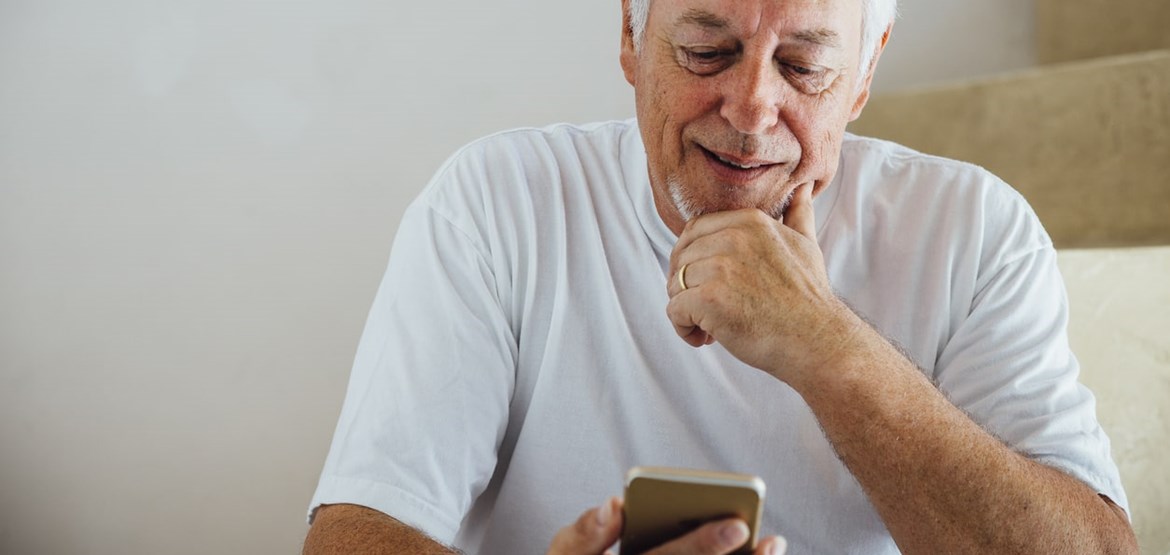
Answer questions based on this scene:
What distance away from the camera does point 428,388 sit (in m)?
1.16

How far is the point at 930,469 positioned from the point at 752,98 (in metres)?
0.44

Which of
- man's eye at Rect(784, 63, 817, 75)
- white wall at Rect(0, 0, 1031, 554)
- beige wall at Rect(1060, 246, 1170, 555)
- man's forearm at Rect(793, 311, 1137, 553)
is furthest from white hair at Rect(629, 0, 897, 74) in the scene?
white wall at Rect(0, 0, 1031, 554)

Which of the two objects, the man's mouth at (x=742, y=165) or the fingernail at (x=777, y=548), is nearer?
the fingernail at (x=777, y=548)

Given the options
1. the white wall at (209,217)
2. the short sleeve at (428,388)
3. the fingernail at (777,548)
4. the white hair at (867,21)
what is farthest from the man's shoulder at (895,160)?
the white wall at (209,217)

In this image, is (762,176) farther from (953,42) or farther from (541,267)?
(953,42)

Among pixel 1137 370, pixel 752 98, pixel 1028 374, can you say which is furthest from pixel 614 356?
pixel 1137 370

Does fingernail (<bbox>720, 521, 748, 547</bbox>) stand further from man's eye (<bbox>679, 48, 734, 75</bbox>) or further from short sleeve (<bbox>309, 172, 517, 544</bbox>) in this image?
man's eye (<bbox>679, 48, 734, 75</bbox>)

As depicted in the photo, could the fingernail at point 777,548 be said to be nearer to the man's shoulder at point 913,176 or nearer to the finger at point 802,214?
the finger at point 802,214

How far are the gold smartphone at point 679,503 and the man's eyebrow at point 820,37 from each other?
0.59 meters

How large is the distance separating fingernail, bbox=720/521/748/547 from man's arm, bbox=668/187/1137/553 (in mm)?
307

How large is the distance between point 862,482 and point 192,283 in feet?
4.64

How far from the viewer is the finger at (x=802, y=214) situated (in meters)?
1.20

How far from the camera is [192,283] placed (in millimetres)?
2008

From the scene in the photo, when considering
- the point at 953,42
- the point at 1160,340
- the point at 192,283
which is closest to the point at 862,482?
A: the point at 1160,340
